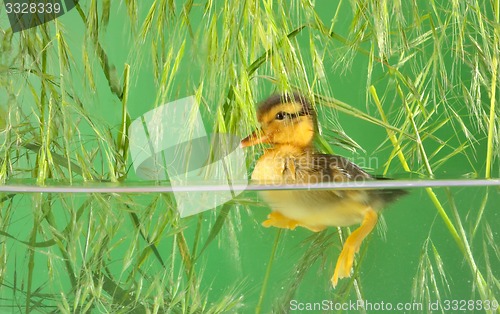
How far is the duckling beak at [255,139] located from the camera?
67 cm

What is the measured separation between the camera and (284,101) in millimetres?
672

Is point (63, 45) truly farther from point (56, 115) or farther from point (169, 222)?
point (169, 222)

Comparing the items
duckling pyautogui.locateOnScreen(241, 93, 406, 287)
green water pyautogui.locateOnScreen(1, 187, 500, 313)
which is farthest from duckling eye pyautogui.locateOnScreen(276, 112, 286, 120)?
green water pyautogui.locateOnScreen(1, 187, 500, 313)

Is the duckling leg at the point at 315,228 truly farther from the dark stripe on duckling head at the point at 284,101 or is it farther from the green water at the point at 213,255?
the dark stripe on duckling head at the point at 284,101

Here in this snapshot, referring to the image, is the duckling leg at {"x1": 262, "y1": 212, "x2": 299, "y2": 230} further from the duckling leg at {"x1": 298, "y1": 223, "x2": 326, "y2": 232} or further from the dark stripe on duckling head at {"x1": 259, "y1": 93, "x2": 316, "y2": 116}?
the dark stripe on duckling head at {"x1": 259, "y1": 93, "x2": 316, "y2": 116}

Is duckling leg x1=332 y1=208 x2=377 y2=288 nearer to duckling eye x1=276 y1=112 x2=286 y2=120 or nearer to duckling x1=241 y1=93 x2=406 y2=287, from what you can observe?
duckling x1=241 y1=93 x2=406 y2=287

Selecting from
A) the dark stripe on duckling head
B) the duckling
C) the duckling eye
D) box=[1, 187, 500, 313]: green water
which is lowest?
box=[1, 187, 500, 313]: green water

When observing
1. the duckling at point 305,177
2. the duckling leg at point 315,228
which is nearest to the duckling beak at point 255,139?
the duckling at point 305,177

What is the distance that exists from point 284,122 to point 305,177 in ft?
0.19

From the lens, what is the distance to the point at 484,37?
27.3 inches

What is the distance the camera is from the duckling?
0.60 meters

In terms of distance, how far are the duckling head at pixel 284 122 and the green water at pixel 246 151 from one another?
1cm

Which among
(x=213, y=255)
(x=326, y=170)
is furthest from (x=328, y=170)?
(x=213, y=255)

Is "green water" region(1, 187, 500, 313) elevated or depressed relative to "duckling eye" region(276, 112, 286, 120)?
depressed
